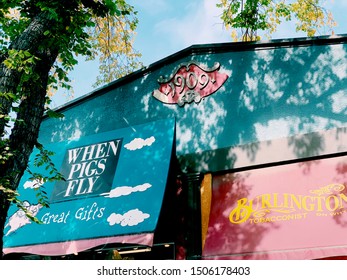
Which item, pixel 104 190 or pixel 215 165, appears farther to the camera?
pixel 104 190

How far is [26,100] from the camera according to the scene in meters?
6.82

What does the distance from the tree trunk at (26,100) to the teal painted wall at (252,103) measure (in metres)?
3.37

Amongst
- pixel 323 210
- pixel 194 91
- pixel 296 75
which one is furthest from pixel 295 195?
pixel 194 91

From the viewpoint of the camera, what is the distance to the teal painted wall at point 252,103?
322 inches

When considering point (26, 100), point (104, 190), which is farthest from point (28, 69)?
point (104, 190)

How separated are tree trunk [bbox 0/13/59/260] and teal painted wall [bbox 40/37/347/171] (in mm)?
3368

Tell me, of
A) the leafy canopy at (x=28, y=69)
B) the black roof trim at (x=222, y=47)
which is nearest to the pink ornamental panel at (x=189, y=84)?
the black roof trim at (x=222, y=47)

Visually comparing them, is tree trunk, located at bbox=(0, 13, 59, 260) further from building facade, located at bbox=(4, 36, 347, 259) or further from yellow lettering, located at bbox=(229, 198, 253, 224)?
yellow lettering, located at bbox=(229, 198, 253, 224)

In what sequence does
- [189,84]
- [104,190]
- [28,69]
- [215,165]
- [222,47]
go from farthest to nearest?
[189,84] → [222,47] → [104,190] → [215,165] → [28,69]

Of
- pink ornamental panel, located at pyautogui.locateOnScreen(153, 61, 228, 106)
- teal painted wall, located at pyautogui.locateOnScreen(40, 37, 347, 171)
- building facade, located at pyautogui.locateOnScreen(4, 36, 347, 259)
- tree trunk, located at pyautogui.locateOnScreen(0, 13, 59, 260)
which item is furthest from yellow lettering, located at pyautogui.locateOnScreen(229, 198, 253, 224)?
tree trunk, located at pyautogui.locateOnScreen(0, 13, 59, 260)

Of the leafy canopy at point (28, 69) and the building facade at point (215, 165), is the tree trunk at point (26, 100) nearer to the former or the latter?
the leafy canopy at point (28, 69)

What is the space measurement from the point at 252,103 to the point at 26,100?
4347 millimetres

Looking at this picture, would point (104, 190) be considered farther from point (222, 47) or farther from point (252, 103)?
point (222, 47)

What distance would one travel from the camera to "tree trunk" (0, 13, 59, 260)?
6.33 meters
